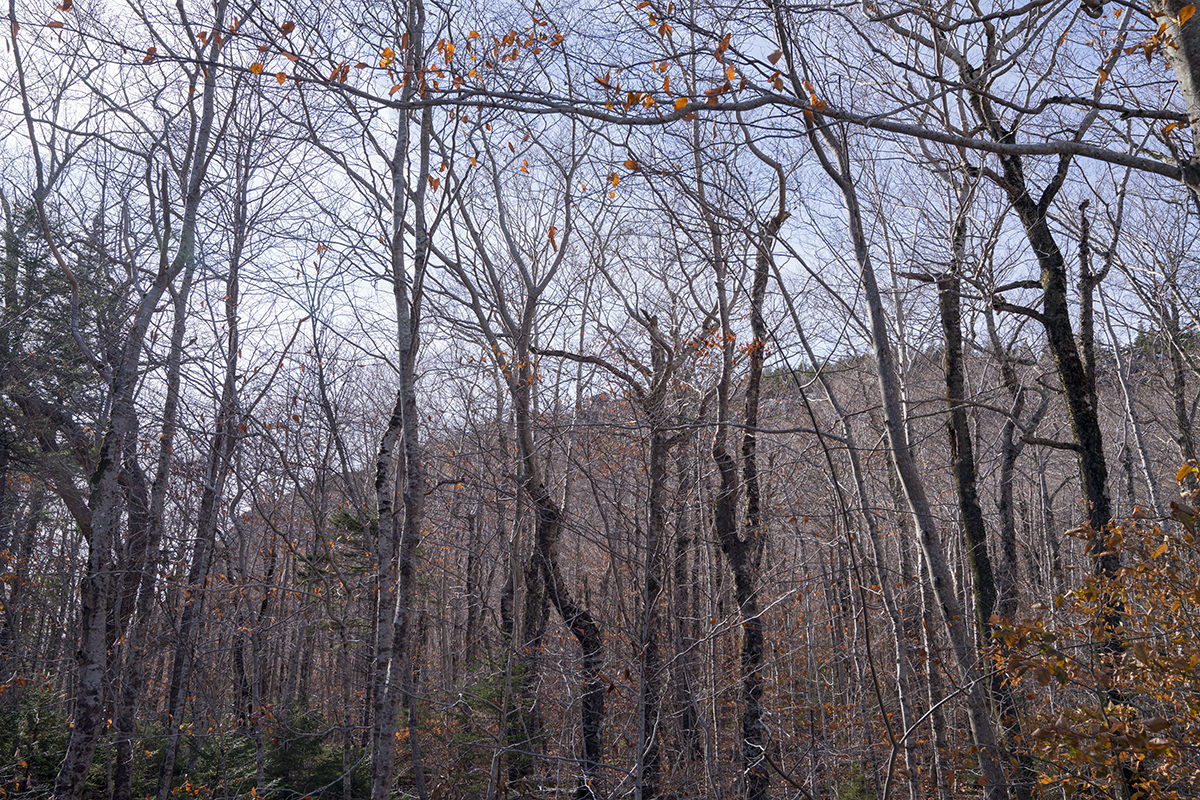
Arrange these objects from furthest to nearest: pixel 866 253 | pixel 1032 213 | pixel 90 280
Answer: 1. pixel 90 280
2. pixel 1032 213
3. pixel 866 253

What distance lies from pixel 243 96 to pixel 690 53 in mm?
6276

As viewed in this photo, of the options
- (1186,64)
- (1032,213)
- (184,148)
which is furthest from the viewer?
(184,148)

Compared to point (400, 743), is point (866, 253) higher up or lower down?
higher up

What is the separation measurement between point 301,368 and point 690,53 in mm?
7342

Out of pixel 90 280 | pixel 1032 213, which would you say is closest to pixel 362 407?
pixel 90 280

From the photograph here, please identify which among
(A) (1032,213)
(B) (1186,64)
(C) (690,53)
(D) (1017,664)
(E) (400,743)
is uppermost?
(A) (1032,213)

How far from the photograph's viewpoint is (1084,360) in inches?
298

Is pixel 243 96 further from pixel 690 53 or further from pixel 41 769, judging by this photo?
pixel 41 769

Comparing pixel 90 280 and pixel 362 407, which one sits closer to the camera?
pixel 90 280

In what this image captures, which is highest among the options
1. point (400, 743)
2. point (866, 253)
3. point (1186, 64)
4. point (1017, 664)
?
point (1186, 64)

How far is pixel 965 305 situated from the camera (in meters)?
9.06

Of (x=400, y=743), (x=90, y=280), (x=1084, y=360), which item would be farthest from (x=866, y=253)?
(x=90, y=280)

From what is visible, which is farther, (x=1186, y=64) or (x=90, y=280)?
(x=90, y=280)

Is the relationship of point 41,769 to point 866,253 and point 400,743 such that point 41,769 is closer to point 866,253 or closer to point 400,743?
point 400,743
